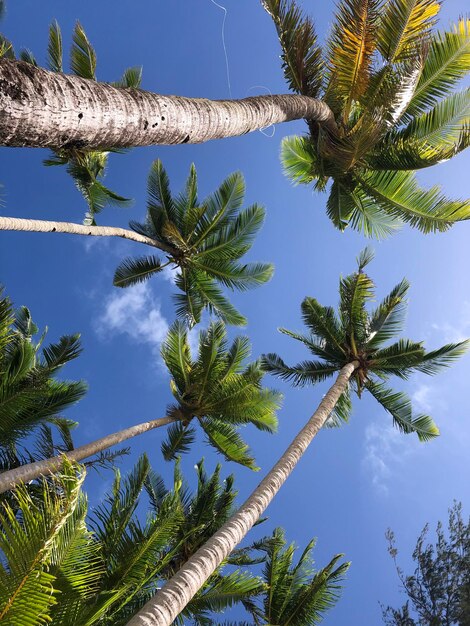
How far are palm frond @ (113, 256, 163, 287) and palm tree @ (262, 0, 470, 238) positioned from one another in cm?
707

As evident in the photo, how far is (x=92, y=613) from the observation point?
230 inches

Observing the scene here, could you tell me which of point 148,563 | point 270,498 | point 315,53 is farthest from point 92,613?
point 315,53

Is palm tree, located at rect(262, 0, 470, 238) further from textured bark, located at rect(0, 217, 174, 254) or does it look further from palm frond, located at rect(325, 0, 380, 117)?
textured bark, located at rect(0, 217, 174, 254)

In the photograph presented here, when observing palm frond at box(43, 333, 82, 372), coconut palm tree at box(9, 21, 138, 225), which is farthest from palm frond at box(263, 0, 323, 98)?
palm frond at box(43, 333, 82, 372)

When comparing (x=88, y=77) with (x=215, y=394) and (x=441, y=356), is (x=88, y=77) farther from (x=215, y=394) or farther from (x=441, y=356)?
(x=441, y=356)

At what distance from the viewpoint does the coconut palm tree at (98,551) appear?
3576 millimetres

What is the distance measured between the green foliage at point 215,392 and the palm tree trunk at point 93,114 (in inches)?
377

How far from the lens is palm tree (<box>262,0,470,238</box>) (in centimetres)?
820

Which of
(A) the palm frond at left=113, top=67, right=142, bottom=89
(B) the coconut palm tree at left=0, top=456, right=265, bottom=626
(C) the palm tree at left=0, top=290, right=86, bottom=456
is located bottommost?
(B) the coconut palm tree at left=0, top=456, right=265, bottom=626

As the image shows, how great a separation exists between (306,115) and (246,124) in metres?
2.38

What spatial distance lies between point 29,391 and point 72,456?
81.2 inches

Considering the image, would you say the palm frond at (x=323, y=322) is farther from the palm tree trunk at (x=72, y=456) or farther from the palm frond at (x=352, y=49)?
the palm frond at (x=352, y=49)

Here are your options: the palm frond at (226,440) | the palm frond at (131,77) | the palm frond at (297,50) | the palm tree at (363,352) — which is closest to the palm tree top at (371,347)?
the palm tree at (363,352)

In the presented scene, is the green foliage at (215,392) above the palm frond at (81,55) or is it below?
below
